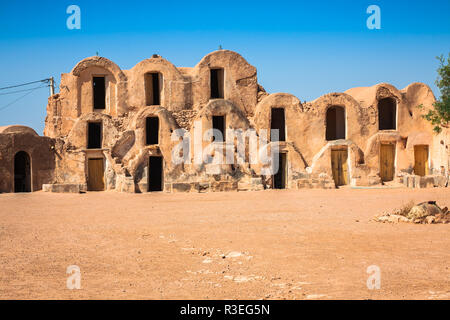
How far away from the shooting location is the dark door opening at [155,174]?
23688 millimetres

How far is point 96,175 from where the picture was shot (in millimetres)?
23125

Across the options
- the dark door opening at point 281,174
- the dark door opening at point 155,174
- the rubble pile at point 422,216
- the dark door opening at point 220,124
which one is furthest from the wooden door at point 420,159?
the rubble pile at point 422,216

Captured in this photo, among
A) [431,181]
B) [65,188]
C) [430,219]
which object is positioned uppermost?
[431,181]

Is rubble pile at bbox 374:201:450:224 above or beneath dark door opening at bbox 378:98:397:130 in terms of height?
beneath

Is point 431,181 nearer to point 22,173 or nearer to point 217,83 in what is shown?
point 217,83

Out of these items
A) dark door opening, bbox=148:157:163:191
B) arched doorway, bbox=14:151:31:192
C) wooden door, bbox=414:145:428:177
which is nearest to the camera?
arched doorway, bbox=14:151:31:192

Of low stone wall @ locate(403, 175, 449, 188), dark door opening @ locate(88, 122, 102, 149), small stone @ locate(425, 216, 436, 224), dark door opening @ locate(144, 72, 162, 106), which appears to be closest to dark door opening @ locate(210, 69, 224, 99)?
dark door opening @ locate(144, 72, 162, 106)

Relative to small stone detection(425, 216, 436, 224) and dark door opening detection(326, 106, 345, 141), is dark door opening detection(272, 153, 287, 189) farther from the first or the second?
small stone detection(425, 216, 436, 224)

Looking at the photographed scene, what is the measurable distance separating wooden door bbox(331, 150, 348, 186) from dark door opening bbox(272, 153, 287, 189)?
252 cm

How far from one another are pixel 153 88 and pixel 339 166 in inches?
429

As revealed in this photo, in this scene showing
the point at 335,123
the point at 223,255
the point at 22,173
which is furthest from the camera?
the point at 335,123

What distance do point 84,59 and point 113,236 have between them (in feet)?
55.6

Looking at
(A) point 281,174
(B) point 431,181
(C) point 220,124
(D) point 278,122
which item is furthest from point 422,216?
(D) point 278,122

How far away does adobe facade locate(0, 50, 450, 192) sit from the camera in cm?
2194
